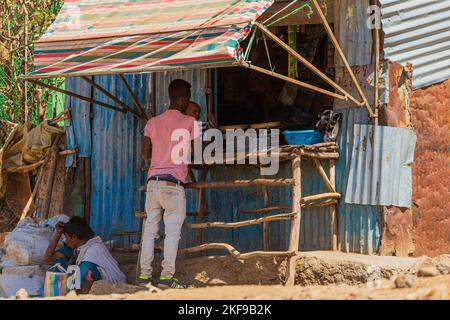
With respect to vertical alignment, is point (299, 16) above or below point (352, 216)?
above

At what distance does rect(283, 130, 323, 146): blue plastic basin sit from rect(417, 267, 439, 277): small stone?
1805 millimetres

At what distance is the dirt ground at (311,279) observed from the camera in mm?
6512

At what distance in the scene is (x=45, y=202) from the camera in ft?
34.8

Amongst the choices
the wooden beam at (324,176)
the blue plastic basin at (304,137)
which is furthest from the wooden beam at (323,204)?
the blue plastic basin at (304,137)

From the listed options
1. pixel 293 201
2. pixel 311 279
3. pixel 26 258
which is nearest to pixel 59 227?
pixel 26 258

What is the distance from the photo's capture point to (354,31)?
8406 millimetres

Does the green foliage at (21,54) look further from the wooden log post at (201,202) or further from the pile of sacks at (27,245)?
the wooden log post at (201,202)

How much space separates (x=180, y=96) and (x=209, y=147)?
668mm

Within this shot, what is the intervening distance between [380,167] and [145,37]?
2.60 metres

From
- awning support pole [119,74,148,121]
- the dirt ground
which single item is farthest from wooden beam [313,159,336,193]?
awning support pole [119,74,148,121]

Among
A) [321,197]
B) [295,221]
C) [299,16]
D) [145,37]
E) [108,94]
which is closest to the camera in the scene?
[145,37]

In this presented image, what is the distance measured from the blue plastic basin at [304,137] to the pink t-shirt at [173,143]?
3.32 ft

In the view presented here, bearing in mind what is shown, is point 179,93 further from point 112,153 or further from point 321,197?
point 112,153
